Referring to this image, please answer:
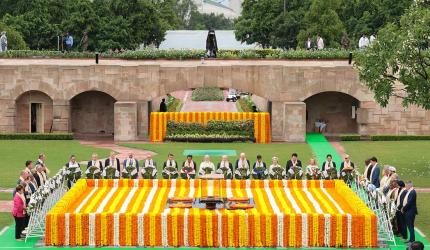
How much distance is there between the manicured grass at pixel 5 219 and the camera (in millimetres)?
30203

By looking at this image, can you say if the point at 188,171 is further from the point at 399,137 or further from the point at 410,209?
the point at 399,137

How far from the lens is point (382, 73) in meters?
40.4

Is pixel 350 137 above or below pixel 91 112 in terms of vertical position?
below

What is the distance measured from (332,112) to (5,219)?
2967 cm

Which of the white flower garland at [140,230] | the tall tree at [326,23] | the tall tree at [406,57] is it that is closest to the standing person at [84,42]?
the tall tree at [326,23]

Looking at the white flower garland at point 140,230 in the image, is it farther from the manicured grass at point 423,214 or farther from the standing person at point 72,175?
the manicured grass at point 423,214

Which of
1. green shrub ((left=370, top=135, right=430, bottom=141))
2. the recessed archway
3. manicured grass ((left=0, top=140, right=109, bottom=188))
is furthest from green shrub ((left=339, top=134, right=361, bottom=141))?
manicured grass ((left=0, top=140, right=109, bottom=188))

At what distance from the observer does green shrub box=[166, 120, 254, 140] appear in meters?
53.0

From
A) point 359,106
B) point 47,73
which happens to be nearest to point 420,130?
point 359,106

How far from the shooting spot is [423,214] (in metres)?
32.2

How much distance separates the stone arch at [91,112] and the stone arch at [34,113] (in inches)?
78.6

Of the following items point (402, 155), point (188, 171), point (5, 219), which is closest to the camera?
point (5, 219)

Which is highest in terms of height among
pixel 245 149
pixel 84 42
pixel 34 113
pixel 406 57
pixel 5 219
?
pixel 84 42

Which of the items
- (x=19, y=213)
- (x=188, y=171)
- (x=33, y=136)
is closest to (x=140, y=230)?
(x=19, y=213)
